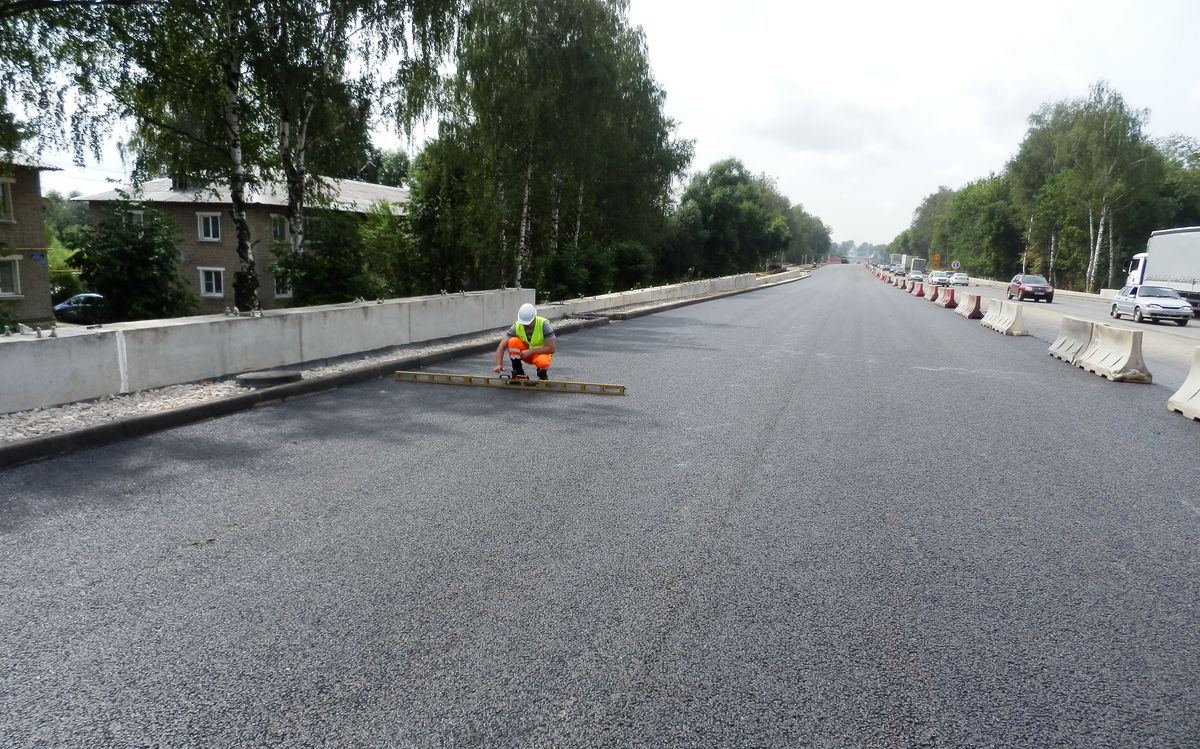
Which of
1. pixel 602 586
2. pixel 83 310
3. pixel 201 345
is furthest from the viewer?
pixel 83 310

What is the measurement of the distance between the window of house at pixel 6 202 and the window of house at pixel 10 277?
68.5 inches

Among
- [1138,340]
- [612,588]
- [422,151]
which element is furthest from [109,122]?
[1138,340]

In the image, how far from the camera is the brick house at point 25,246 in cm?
2909

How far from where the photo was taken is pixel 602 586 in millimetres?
3877

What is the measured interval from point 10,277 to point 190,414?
2941 centimetres

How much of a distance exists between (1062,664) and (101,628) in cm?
431

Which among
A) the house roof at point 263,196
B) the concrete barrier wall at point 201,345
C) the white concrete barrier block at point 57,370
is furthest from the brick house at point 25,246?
the white concrete barrier block at point 57,370

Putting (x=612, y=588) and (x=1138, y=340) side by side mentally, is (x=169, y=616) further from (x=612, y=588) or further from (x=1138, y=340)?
(x=1138, y=340)

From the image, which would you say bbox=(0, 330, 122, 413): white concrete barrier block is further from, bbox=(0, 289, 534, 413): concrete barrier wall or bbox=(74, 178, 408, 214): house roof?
bbox=(74, 178, 408, 214): house roof

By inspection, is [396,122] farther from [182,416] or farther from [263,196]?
[263,196]

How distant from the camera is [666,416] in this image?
8289 millimetres

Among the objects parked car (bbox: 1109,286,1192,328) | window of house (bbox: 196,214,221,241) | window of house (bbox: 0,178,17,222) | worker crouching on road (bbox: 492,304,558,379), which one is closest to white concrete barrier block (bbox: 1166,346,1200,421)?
worker crouching on road (bbox: 492,304,558,379)

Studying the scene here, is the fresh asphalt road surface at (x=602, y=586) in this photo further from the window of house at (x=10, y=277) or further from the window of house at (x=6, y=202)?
the window of house at (x=6, y=202)

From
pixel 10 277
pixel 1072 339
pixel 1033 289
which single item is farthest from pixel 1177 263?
pixel 10 277
